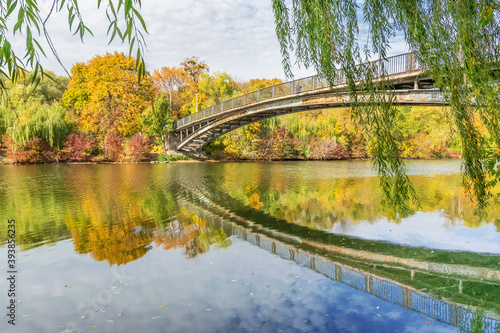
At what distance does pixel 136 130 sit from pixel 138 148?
398 cm

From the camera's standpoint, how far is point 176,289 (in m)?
4.70

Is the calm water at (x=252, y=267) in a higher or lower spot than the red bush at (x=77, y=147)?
lower

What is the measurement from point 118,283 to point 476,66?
5.16 m

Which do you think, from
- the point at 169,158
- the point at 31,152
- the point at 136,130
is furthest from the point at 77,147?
the point at 169,158

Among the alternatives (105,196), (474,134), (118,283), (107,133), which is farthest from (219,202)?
(107,133)

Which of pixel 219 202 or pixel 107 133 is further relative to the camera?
pixel 107 133

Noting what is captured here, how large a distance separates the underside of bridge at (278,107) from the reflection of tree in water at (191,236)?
445cm

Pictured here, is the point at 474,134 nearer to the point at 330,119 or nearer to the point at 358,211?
the point at 358,211

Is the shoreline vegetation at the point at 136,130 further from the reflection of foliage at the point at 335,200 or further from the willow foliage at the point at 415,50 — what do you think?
the willow foliage at the point at 415,50

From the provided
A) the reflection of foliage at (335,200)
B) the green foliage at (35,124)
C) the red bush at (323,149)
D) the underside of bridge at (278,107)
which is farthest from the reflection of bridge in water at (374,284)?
the red bush at (323,149)

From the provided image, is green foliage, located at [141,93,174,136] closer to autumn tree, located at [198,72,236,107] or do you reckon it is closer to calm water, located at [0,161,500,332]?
autumn tree, located at [198,72,236,107]

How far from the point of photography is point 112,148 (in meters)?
33.2

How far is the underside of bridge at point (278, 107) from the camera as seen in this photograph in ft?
46.3

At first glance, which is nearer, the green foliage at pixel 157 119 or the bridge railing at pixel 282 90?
the bridge railing at pixel 282 90
